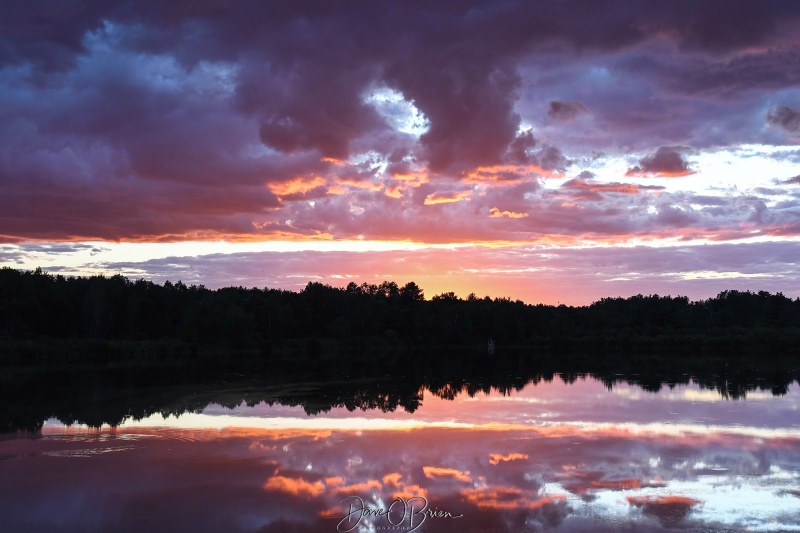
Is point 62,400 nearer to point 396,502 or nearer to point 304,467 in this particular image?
A: point 304,467

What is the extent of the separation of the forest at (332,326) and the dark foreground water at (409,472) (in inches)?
1399

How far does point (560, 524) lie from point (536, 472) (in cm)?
387

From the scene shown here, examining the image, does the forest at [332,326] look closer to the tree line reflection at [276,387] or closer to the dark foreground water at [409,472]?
the tree line reflection at [276,387]

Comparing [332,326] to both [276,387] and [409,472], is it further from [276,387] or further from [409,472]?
[409,472]

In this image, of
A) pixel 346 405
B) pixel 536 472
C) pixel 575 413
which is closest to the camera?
pixel 536 472

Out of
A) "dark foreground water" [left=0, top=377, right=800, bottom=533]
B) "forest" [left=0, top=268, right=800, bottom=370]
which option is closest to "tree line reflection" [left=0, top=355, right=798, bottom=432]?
"dark foreground water" [left=0, top=377, right=800, bottom=533]

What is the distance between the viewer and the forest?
6844 cm

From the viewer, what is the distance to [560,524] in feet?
36.1

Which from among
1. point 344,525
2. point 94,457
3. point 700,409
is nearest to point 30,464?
point 94,457

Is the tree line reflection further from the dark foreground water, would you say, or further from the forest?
the forest

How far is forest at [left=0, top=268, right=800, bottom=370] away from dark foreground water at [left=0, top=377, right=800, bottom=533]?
35.5 metres

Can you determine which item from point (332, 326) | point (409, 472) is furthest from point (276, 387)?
point (332, 326)

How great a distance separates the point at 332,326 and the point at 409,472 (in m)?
85.1

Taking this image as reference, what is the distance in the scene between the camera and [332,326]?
99312 mm
